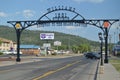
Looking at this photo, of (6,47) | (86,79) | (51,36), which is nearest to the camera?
(86,79)

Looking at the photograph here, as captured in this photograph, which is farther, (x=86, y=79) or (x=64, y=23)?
(x=64, y=23)

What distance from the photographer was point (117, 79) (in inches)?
870

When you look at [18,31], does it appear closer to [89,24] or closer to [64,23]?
[64,23]

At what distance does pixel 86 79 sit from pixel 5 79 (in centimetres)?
511

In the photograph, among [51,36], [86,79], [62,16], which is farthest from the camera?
[51,36]

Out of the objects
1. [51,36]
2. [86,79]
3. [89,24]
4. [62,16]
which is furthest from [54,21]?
[51,36]

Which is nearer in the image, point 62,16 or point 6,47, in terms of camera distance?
point 62,16

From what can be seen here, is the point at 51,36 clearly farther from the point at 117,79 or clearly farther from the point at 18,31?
the point at 117,79

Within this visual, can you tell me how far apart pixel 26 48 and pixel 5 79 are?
6516 inches

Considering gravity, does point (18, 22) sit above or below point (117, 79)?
above

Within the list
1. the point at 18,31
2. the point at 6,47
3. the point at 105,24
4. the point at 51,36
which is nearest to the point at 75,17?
the point at 105,24

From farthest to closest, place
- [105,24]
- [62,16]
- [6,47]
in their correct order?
1. [6,47]
2. [62,16]
3. [105,24]

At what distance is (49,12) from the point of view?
5444 centimetres

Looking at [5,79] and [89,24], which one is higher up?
[89,24]
